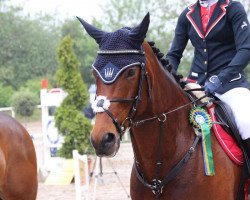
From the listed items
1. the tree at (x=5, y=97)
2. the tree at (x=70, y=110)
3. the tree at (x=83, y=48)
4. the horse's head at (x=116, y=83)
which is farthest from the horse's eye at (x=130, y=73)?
the tree at (x=83, y=48)

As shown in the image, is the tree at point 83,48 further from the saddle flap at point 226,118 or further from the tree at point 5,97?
the saddle flap at point 226,118

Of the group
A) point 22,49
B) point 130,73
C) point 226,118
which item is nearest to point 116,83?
point 130,73

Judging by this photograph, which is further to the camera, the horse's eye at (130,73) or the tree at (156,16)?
the tree at (156,16)

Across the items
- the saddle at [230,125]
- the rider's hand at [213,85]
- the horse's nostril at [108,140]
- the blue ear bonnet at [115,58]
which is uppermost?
the blue ear bonnet at [115,58]

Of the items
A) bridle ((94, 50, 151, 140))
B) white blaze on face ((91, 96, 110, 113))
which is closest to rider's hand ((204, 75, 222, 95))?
bridle ((94, 50, 151, 140))

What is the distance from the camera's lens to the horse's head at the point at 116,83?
3129 mm

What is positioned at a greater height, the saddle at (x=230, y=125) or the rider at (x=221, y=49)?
the rider at (x=221, y=49)

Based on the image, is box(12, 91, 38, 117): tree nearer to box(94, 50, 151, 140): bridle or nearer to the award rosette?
the award rosette

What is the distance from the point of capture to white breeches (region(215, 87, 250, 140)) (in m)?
3.97

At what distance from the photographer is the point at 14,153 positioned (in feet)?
20.0

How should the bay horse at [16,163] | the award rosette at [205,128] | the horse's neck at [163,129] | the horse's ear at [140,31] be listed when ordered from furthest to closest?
the bay horse at [16,163] → the award rosette at [205,128] → the horse's neck at [163,129] → the horse's ear at [140,31]

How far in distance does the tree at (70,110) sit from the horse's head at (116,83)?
8.70m

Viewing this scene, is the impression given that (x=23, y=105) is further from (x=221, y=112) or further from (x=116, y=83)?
(x=116, y=83)

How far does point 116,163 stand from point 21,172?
9.37m
